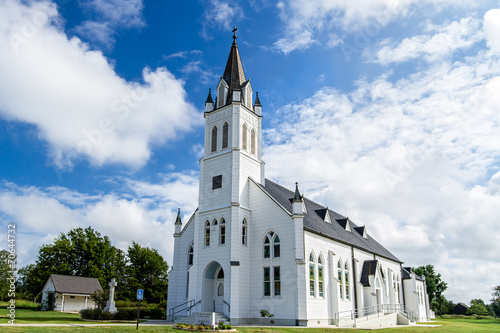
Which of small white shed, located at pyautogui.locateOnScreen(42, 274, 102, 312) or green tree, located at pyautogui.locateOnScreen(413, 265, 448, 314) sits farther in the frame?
green tree, located at pyautogui.locateOnScreen(413, 265, 448, 314)

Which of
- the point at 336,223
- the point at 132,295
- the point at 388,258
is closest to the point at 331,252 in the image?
the point at 336,223

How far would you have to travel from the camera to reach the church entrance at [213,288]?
100ft

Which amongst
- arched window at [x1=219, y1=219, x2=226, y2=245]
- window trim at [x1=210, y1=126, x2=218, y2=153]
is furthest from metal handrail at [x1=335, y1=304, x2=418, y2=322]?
window trim at [x1=210, y1=126, x2=218, y2=153]

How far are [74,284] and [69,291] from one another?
6.80 feet

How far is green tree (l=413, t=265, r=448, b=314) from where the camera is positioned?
79250mm

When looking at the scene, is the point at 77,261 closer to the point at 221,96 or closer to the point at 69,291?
the point at 69,291

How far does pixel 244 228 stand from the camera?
31.4 metres

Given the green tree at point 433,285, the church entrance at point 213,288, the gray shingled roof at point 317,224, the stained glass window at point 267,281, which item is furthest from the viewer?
the green tree at point 433,285

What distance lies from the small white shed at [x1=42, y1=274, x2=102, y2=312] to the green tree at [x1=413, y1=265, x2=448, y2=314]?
63.5 m

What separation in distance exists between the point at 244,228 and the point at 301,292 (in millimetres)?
6954

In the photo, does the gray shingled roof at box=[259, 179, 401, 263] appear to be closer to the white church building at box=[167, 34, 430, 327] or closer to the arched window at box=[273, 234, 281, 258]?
the white church building at box=[167, 34, 430, 327]

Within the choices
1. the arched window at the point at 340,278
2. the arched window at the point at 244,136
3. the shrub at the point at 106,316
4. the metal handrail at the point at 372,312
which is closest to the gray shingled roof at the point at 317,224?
the arched window at the point at 340,278

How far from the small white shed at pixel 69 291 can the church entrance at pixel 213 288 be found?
28.8 metres

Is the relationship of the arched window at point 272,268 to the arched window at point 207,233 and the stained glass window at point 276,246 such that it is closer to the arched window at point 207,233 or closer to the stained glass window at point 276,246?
the stained glass window at point 276,246
